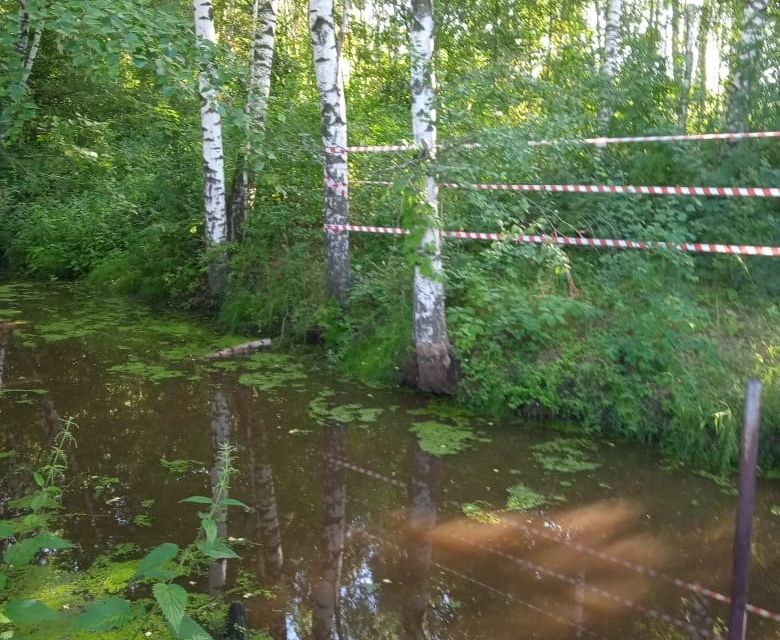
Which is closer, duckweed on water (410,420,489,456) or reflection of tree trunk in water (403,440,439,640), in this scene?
reflection of tree trunk in water (403,440,439,640)

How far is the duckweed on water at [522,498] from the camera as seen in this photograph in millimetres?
5000

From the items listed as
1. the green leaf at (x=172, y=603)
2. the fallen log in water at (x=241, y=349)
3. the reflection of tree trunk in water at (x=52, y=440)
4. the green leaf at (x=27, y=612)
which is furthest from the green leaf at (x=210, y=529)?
the fallen log in water at (x=241, y=349)

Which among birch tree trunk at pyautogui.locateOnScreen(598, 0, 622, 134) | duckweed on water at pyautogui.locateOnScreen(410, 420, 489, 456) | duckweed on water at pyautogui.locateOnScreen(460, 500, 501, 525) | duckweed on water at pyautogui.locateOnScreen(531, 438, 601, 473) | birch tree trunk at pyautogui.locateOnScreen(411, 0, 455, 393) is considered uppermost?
birch tree trunk at pyautogui.locateOnScreen(598, 0, 622, 134)

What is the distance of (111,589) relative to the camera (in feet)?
12.4

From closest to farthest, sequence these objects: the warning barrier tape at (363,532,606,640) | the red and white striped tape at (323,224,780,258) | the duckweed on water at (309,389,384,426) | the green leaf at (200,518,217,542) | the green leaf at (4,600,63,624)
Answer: the green leaf at (4,600,63,624), the green leaf at (200,518,217,542), the warning barrier tape at (363,532,606,640), the red and white striped tape at (323,224,780,258), the duckweed on water at (309,389,384,426)

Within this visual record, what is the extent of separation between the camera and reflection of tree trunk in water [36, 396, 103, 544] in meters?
4.55

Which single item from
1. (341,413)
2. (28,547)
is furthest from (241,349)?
(28,547)

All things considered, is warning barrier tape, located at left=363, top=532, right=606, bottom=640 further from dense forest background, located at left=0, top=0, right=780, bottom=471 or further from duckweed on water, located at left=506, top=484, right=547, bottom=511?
dense forest background, located at left=0, top=0, right=780, bottom=471

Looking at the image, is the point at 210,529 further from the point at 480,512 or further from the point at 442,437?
the point at 442,437

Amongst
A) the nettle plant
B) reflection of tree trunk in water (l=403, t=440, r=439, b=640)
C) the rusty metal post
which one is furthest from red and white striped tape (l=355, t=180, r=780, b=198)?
the rusty metal post

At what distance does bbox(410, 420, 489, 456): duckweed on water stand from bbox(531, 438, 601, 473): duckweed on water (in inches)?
19.6

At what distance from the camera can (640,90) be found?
8.57 m

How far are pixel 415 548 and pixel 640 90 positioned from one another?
6.37 m

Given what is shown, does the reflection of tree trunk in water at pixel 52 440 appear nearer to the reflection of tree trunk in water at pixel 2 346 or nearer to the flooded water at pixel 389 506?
the flooded water at pixel 389 506
